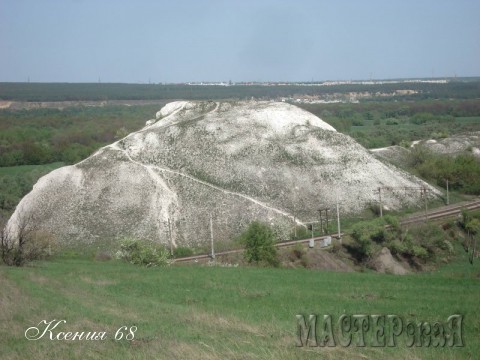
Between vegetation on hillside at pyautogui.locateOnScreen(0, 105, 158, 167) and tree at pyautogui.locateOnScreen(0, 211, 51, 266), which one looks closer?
tree at pyautogui.locateOnScreen(0, 211, 51, 266)

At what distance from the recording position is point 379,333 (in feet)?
A: 41.8

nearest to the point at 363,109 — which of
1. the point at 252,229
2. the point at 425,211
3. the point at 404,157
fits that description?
the point at 404,157

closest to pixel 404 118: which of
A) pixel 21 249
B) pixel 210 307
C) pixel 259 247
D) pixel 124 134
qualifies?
pixel 124 134

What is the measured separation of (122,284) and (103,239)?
1093 inches

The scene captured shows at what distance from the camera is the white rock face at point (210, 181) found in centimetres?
5081

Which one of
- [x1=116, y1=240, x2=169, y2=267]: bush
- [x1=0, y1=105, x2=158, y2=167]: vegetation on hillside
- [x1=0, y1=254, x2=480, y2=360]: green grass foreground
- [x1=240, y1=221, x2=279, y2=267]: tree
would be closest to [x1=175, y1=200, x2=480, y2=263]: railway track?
[x1=116, y1=240, x2=169, y2=267]: bush

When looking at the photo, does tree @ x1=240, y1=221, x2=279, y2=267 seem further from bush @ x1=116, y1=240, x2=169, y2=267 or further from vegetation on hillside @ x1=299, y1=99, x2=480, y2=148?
vegetation on hillside @ x1=299, y1=99, x2=480, y2=148

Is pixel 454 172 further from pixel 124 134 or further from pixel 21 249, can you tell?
pixel 21 249

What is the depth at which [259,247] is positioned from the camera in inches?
1409

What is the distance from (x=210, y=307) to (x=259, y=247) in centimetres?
1881

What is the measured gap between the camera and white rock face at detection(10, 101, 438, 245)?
167ft

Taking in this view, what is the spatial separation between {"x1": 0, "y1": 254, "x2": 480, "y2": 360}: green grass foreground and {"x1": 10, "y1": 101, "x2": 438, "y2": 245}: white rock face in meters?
23.7

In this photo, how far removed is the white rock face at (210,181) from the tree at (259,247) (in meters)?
13.0

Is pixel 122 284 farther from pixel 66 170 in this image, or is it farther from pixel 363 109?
pixel 363 109
